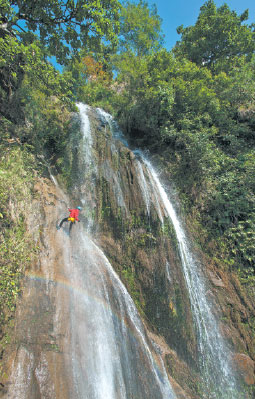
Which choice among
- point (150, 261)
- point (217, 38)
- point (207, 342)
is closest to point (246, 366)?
point (207, 342)

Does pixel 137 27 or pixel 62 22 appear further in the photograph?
pixel 137 27

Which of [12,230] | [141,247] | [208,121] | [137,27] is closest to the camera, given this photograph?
[12,230]

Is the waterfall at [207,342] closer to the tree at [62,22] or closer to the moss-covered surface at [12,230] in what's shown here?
the moss-covered surface at [12,230]

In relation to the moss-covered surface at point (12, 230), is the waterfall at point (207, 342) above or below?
below

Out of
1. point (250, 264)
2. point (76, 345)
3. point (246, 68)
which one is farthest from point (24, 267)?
point (246, 68)

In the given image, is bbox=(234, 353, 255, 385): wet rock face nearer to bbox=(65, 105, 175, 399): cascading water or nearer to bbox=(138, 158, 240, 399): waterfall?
bbox=(138, 158, 240, 399): waterfall

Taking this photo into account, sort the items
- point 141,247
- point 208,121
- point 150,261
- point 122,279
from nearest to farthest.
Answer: point 122,279, point 150,261, point 141,247, point 208,121

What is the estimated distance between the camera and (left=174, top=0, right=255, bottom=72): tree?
13969mm

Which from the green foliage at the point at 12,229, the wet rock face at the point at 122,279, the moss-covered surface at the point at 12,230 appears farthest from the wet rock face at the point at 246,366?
the green foliage at the point at 12,229

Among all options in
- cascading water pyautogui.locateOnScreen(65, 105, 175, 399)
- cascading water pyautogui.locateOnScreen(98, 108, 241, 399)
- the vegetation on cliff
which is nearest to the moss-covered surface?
cascading water pyautogui.locateOnScreen(65, 105, 175, 399)

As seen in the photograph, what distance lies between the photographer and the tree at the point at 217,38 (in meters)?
14.0

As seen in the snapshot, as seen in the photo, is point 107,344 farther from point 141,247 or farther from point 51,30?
point 51,30

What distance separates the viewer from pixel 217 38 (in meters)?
14.4

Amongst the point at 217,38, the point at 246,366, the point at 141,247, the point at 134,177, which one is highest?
the point at 217,38
